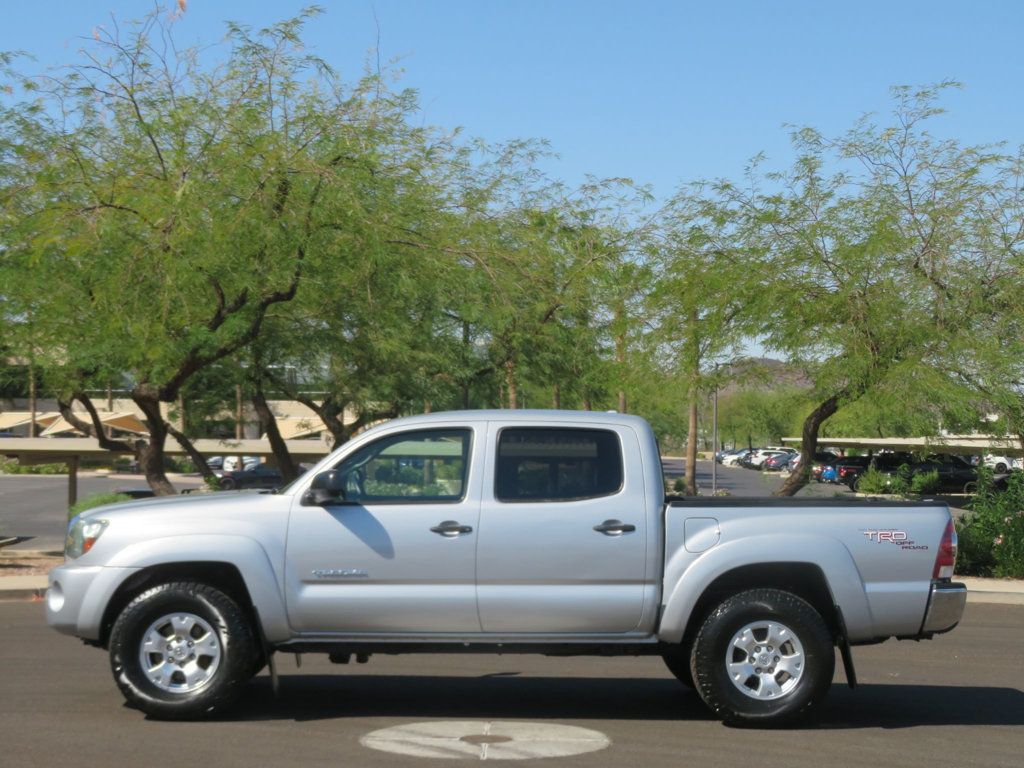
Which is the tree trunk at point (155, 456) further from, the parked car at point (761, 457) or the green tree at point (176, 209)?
the parked car at point (761, 457)

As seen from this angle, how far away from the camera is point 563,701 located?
29.8ft

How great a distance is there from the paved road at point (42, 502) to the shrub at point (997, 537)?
50.5 feet

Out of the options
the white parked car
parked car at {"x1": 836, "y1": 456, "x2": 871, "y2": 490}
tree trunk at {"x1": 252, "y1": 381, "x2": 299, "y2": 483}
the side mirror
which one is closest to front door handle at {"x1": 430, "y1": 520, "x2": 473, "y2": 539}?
the side mirror

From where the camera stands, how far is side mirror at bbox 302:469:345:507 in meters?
7.95

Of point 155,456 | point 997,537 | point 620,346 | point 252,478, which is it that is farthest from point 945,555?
point 252,478

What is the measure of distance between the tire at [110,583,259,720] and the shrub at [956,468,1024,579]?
45.7ft

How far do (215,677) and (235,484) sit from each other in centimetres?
4082

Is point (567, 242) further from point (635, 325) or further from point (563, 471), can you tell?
point (563, 471)

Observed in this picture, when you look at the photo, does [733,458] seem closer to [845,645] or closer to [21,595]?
[21,595]

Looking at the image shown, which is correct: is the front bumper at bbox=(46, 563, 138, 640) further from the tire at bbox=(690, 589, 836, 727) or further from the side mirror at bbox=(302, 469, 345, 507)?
the tire at bbox=(690, 589, 836, 727)

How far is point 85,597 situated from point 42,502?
125 ft

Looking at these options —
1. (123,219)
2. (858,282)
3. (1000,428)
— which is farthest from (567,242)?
(123,219)

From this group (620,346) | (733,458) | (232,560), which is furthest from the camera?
(733,458)

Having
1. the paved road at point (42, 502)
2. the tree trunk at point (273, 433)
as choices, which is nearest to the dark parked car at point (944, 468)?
the paved road at point (42, 502)
